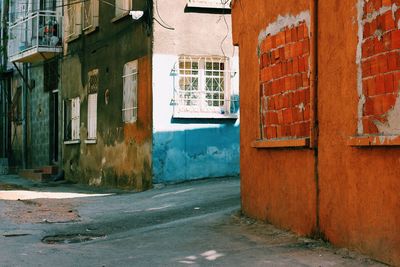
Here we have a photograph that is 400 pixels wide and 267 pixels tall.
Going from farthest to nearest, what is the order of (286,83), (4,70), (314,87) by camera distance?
(4,70) < (286,83) < (314,87)

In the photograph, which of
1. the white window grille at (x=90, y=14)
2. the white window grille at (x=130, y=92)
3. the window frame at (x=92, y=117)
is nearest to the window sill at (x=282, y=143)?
the white window grille at (x=130, y=92)

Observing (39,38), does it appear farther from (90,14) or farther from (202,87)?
(202,87)

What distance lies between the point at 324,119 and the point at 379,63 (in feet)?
Result: 3.97

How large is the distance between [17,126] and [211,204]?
16.2 meters

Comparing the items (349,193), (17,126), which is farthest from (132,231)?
(17,126)

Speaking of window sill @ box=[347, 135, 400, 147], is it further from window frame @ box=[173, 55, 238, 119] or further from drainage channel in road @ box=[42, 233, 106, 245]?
window frame @ box=[173, 55, 238, 119]

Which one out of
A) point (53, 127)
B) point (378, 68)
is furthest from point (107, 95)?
point (378, 68)

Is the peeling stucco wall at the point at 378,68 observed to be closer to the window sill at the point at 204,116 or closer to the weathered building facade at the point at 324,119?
the weathered building facade at the point at 324,119

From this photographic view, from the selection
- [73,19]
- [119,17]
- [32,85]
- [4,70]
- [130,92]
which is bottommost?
[130,92]

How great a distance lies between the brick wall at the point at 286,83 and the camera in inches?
315

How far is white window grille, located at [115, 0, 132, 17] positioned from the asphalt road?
541 cm

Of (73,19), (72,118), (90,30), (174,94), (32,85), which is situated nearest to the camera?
(174,94)

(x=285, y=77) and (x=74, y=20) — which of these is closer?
(x=285, y=77)

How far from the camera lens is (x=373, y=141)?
247 inches
